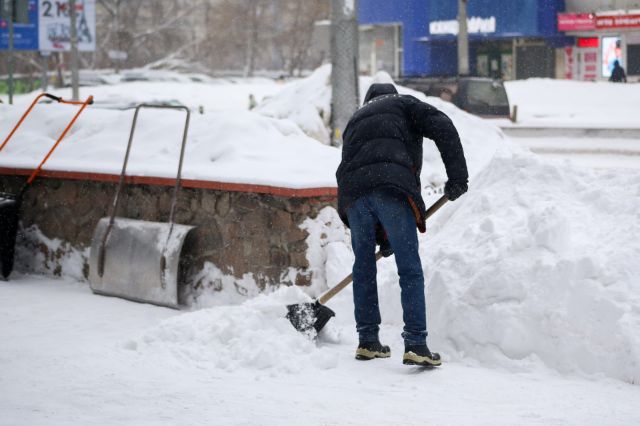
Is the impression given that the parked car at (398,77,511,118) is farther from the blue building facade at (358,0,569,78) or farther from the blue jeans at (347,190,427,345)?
the blue building facade at (358,0,569,78)

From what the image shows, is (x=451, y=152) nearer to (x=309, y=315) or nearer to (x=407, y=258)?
(x=407, y=258)

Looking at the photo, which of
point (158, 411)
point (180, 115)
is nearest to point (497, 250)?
point (158, 411)

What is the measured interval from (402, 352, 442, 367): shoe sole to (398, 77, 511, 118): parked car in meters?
14.8

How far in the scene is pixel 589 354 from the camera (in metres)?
4.98

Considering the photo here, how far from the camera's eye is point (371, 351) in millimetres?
5410

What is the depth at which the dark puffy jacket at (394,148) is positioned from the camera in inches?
201

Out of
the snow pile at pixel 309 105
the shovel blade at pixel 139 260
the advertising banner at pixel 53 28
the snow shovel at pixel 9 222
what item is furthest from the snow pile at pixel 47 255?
the advertising banner at pixel 53 28

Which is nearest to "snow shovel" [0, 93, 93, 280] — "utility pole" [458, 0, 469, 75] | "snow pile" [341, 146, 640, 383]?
"snow pile" [341, 146, 640, 383]

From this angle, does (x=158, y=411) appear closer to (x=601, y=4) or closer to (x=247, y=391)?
(x=247, y=391)

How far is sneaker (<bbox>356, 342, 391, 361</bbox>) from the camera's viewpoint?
213 inches

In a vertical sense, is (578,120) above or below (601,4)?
below

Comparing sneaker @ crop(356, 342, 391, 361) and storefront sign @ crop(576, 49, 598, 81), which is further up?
storefront sign @ crop(576, 49, 598, 81)

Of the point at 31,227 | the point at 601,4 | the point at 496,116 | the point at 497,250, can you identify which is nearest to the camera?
the point at 497,250

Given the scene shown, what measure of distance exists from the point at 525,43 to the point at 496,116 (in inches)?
759
